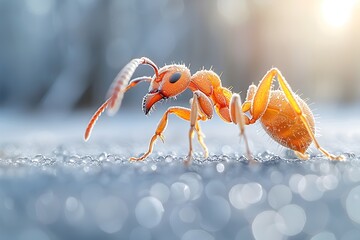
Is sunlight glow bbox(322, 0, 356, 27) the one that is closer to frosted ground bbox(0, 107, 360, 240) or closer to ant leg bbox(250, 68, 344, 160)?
ant leg bbox(250, 68, 344, 160)

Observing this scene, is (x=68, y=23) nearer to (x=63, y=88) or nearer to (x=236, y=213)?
(x=63, y=88)

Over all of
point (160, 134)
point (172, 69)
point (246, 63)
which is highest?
point (172, 69)

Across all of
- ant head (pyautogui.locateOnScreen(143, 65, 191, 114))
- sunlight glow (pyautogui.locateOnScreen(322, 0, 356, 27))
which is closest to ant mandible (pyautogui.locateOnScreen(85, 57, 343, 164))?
ant head (pyautogui.locateOnScreen(143, 65, 191, 114))

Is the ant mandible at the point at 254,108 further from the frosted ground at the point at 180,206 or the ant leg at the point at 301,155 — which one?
the frosted ground at the point at 180,206

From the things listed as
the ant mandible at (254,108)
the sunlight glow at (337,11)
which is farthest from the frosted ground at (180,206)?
the sunlight glow at (337,11)

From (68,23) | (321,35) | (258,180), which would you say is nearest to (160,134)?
(258,180)
